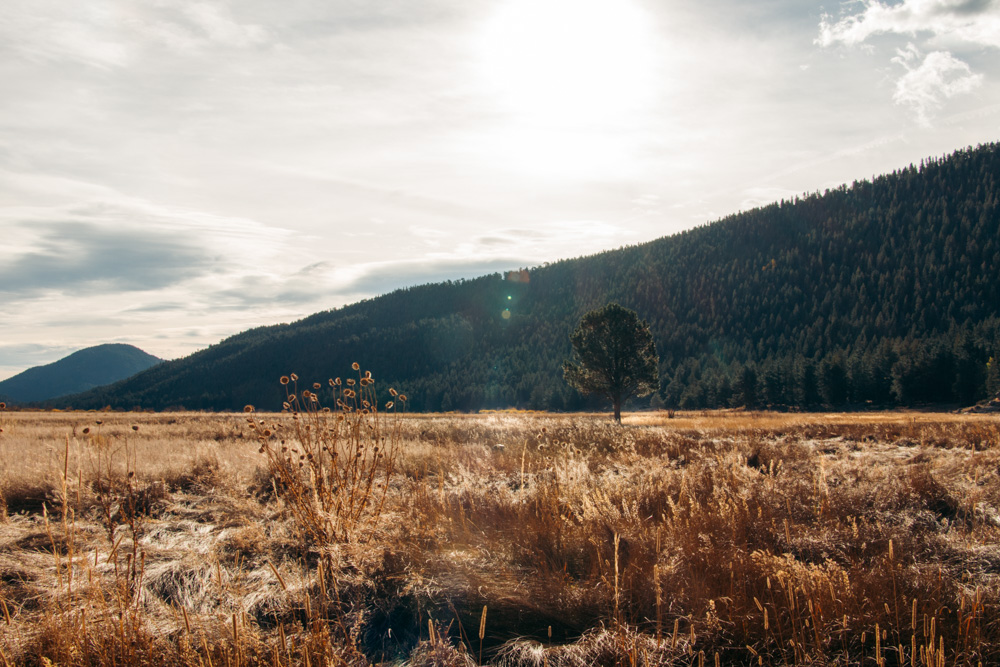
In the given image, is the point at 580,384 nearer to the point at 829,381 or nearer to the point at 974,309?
the point at 829,381

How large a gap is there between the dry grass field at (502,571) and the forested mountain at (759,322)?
8252 centimetres

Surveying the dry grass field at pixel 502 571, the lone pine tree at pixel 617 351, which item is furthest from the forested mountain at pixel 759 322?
the dry grass field at pixel 502 571

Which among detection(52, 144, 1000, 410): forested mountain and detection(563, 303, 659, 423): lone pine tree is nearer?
detection(563, 303, 659, 423): lone pine tree

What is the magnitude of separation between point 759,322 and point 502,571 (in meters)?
155

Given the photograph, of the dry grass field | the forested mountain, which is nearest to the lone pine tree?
the dry grass field

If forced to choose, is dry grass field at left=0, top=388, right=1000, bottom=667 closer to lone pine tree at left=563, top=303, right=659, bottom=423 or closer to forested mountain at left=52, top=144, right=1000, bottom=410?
lone pine tree at left=563, top=303, right=659, bottom=423

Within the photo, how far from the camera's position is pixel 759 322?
140 m

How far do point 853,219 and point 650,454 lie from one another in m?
198

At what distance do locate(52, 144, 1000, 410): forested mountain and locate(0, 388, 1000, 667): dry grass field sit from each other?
82520mm

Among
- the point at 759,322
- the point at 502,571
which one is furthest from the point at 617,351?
the point at 759,322

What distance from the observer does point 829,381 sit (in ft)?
241

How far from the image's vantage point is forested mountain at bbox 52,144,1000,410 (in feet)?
261

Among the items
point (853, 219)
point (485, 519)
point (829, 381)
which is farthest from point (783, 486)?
point (853, 219)

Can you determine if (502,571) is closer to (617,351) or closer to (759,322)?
(617,351)
